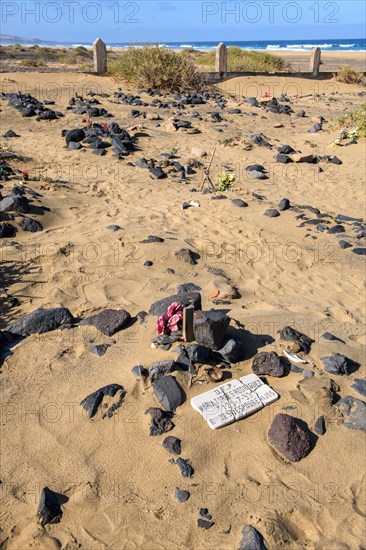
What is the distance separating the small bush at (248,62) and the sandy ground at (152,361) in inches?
626

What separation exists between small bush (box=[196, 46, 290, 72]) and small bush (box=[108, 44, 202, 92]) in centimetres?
541

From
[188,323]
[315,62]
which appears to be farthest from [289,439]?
[315,62]

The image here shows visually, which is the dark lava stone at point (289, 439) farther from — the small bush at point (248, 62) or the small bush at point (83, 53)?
the small bush at point (83, 53)

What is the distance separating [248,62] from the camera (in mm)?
23594

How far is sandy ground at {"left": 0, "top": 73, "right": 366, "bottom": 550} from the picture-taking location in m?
2.74

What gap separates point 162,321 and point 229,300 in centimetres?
108

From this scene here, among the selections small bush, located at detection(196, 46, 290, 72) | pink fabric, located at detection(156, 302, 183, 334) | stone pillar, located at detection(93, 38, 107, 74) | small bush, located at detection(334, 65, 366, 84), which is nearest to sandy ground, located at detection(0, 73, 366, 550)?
pink fabric, located at detection(156, 302, 183, 334)

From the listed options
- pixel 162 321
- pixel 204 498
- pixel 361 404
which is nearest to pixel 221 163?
pixel 162 321

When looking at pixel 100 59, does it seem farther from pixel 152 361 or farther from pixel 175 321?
pixel 152 361

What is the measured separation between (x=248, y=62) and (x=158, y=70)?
8.03m

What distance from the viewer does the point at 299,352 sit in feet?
12.9

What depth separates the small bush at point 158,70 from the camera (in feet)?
56.7

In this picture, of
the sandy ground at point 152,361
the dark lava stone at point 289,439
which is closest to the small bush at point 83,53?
the sandy ground at point 152,361

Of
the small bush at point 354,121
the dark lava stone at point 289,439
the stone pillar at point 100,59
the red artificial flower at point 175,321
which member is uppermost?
the stone pillar at point 100,59
